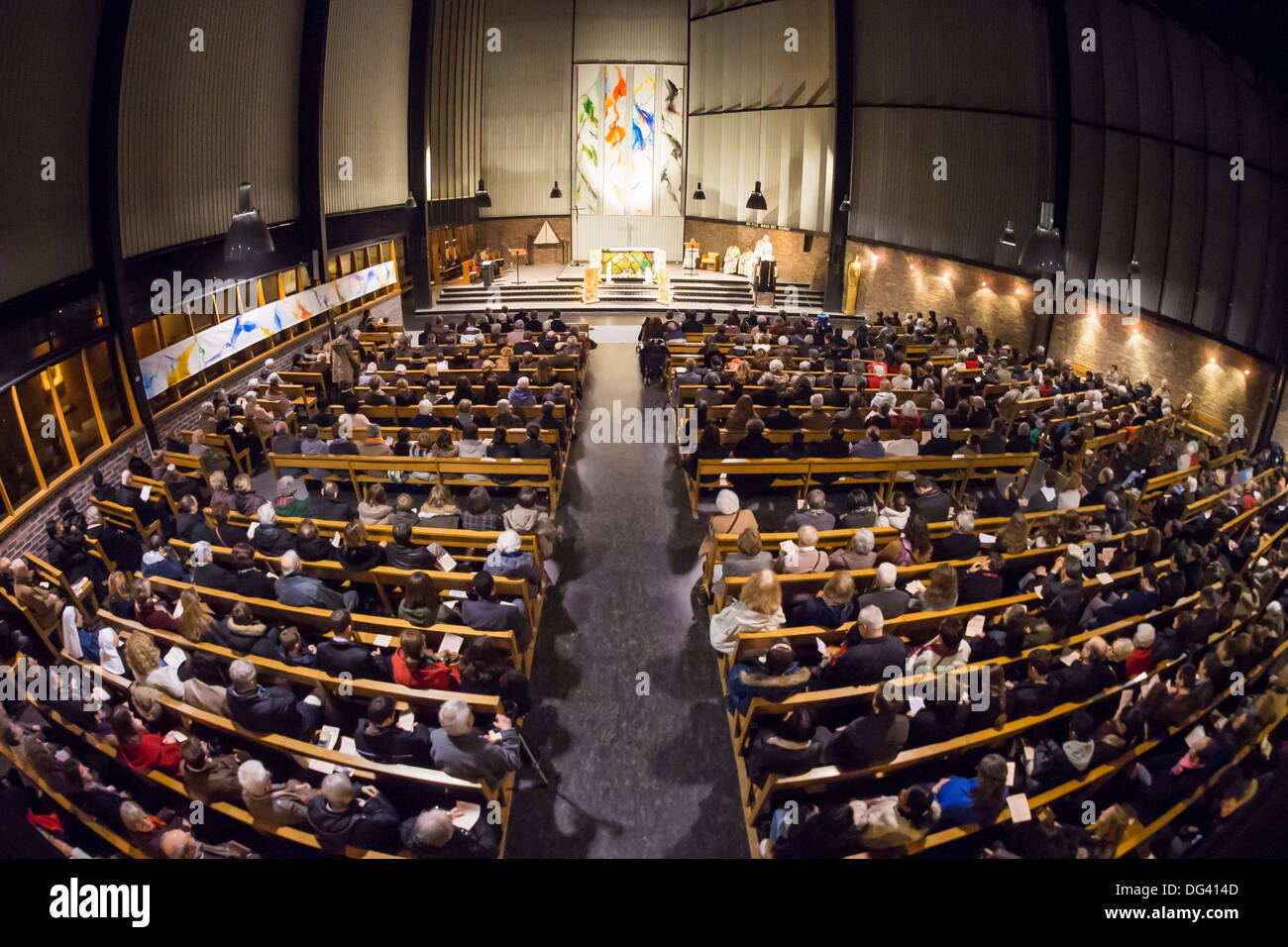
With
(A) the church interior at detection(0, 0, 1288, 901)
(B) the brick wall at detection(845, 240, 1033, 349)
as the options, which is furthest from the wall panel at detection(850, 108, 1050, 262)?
(B) the brick wall at detection(845, 240, 1033, 349)

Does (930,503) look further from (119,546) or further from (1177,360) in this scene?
(1177,360)

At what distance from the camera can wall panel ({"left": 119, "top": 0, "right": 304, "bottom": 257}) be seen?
8789 millimetres

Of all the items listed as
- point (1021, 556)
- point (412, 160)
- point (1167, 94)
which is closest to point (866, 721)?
point (1021, 556)

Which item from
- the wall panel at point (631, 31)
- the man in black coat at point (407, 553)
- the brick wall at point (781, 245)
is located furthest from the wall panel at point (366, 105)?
the man in black coat at point (407, 553)

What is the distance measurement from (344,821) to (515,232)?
21.3 m

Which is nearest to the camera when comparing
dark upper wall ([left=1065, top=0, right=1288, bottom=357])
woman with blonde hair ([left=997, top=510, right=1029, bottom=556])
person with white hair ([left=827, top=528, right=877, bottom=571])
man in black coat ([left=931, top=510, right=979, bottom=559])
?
person with white hair ([left=827, top=528, right=877, bottom=571])

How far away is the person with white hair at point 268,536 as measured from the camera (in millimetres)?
5797

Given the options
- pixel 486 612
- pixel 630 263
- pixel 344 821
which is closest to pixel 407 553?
pixel 486 612

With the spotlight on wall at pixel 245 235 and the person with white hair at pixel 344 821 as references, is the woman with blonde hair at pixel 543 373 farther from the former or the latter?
the person with white hair at pixel 344 821

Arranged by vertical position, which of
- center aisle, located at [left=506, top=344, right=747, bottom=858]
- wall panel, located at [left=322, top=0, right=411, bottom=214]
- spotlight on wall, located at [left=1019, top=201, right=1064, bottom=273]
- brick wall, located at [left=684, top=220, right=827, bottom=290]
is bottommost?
center aisle, located at [left=506, top=344, right=747, bottom=858]

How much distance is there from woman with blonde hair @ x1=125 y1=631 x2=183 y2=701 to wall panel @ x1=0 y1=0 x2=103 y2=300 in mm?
4893

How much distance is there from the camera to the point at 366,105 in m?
15.5

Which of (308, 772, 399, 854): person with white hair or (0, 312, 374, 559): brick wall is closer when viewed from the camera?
(308, 772, 399, 854): person with white hair

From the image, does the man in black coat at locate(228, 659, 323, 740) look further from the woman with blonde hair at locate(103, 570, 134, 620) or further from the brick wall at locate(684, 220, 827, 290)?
the brick wall at locate(684, 220, 827, 290)
